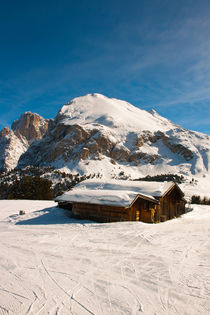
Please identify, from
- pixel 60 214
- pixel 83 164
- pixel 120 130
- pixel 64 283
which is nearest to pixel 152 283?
pixel 64 283

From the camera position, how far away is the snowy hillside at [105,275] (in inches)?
184

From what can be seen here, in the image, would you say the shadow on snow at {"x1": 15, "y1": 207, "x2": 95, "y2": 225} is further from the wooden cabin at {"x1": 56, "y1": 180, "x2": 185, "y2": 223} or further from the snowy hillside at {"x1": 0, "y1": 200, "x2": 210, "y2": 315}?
the snowy hillside at {"x1": 0, "y1": 200, "x2": 210, "y2": 315}

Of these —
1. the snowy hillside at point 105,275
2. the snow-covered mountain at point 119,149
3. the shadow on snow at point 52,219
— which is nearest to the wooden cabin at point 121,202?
the shadow on snow at point 52,219

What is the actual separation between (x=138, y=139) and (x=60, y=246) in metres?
156

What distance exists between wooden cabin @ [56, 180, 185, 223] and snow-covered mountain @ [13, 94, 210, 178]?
104 metres

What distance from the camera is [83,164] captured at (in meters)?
138

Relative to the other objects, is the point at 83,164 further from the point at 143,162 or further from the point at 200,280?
the point at 200,280

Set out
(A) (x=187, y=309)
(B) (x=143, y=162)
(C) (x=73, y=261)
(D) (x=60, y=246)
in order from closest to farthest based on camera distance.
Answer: (A) (x=187, y=309), (C) (x=73, y=261), (D) (x=60, y=246), (B) (x=143, y=162)

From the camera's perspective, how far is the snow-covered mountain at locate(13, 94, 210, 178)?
13933cm

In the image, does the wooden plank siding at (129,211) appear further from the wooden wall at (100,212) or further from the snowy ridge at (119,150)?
the snowy ridge at (119,150)

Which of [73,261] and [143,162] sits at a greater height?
[143,162]

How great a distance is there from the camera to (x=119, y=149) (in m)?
156

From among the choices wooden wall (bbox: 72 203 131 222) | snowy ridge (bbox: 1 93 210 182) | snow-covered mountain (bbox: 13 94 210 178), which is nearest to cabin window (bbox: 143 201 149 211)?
wooden wall (bbox: 72 203 131 222)

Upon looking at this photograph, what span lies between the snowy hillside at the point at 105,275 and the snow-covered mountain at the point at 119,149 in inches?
4551
